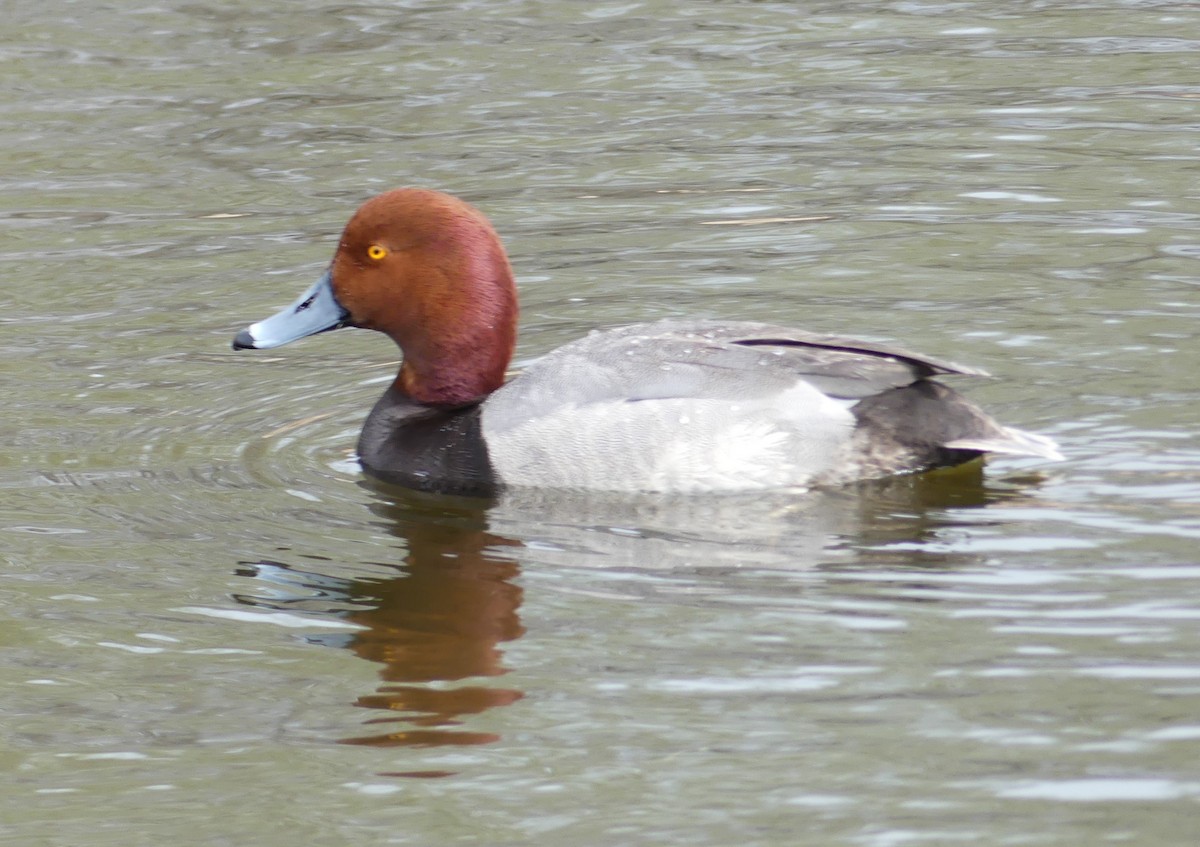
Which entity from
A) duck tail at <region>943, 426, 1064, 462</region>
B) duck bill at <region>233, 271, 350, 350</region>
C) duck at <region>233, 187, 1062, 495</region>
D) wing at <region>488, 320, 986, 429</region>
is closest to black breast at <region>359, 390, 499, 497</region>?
duck at <region>233, 187, 1062, 495</region>

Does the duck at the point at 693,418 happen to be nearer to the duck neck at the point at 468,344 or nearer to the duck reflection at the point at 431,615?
the duck neck at the point at 468,344

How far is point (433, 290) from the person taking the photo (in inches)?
236

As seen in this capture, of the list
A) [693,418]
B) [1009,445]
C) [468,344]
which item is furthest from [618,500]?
[1009,445]

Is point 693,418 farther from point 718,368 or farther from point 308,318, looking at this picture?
point 308,318

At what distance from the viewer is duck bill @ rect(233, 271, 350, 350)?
20.2 feet

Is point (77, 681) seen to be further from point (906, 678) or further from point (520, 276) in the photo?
point (520, 276)

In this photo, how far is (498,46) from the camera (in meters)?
11.4

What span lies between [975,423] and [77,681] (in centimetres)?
258

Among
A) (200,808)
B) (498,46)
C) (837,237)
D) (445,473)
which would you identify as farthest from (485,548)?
(498,46)

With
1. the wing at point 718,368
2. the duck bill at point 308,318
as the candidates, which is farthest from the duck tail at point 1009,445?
the duck bill at point 308,318

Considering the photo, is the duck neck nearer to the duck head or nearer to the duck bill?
the duck head

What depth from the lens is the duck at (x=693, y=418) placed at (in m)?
5.48

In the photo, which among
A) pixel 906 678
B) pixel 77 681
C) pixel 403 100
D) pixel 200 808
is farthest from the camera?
pixel 403 100

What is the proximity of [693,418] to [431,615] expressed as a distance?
107 cm
